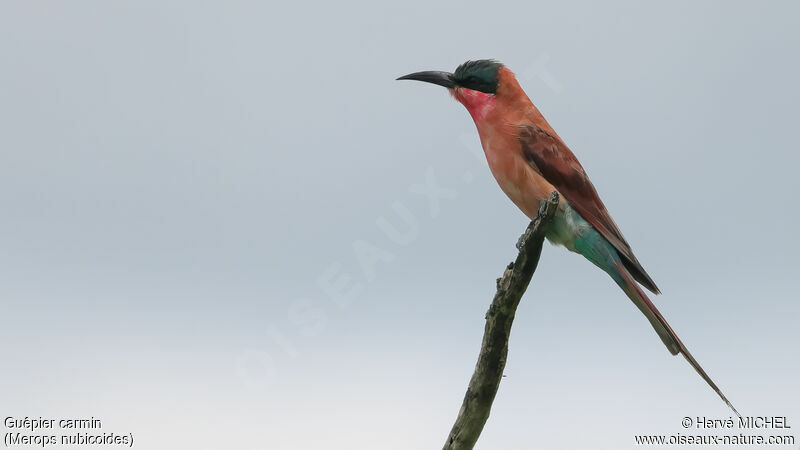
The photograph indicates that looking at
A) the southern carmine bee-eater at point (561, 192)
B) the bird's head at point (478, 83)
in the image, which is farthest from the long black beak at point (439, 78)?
the southern carmine bee-eater at point (561, 192)

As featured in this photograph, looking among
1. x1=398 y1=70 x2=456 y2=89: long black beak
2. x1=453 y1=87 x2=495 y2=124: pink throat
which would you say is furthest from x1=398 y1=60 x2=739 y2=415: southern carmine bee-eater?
x1=398 y1=70 x2=456 y2=89: long black beak

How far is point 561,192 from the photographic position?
475 cm

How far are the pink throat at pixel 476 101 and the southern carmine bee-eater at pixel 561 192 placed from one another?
0.08 meters

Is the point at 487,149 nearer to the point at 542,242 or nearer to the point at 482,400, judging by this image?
the point at 542,242

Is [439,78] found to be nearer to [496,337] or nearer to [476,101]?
[476,101]

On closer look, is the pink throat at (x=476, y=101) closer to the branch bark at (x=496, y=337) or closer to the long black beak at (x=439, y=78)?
the long black beak at (x=439, y=78)

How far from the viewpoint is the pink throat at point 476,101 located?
16.6 ft

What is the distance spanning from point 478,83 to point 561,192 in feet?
3.34

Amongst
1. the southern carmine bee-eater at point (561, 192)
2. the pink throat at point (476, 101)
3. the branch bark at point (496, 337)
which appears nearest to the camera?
the branch bark at point (496, 337)

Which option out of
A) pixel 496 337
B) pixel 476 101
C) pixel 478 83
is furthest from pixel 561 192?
pixel 496 337

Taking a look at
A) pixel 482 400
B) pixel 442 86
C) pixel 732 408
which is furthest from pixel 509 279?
pixel 442 86

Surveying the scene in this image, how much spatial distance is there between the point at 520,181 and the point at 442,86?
1106mm

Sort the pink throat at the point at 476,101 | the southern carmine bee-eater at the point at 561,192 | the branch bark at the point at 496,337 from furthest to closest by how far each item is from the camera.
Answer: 1. the pink throat at the point at 476,101
2. the southern carmine bee-eater at the point at 561,192
3. the branch bark at the point at 496,337

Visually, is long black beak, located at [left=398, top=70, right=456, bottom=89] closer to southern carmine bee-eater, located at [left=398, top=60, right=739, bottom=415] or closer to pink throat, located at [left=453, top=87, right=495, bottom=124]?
pink throat, located at [left=453, top=87, right=495, bottom=124]
